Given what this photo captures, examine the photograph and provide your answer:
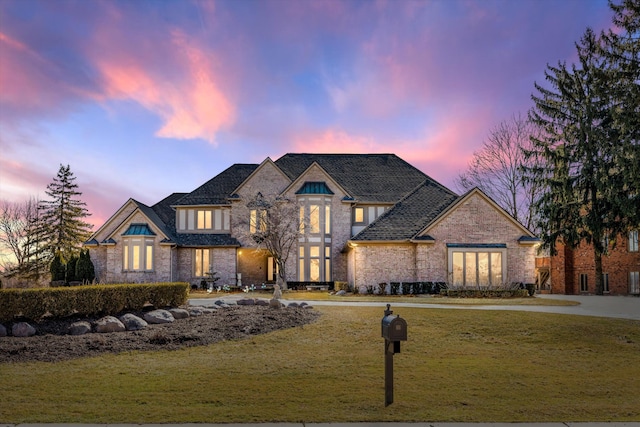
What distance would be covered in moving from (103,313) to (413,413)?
38.8 feet

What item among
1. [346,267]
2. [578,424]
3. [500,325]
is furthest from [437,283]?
[578,424]

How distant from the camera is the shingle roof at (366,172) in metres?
43.7

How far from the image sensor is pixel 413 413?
29.2ft

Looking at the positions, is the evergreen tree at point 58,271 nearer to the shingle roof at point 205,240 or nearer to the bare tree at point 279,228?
the shingle roof at point 205,240

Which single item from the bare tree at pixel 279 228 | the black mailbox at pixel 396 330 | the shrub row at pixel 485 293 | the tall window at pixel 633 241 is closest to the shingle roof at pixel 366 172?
the bare tree at pixel 279 228

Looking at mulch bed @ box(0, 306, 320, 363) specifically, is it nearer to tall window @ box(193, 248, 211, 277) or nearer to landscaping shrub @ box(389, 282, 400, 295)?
landscaping shrub @ box(389, 282, 400, 295)

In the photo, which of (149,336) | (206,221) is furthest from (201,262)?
(149,336)

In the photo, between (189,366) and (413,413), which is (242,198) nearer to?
(189,366)

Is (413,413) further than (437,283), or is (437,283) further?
(437,283)

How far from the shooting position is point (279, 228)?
3941cm

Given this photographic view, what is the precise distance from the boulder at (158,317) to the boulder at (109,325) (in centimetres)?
106

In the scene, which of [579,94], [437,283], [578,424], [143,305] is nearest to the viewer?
[578,424]

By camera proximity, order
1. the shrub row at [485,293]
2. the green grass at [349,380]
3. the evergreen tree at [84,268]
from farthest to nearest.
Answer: the evergreen tree at [84,268]
the shrub row at [485,293]
the green grass at [349,380]

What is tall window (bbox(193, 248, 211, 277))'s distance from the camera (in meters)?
42.5
